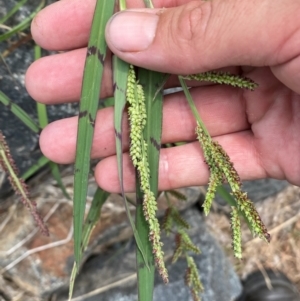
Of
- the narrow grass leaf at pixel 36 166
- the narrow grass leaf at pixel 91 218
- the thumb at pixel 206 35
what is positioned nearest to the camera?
the thumb at pixel 206 35

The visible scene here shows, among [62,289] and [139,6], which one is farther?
[62,289]

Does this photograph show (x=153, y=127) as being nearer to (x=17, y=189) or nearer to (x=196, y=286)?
(x=17, y=189)

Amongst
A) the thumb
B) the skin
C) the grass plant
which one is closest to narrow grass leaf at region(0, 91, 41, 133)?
the skin

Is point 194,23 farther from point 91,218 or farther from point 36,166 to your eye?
point 36,166

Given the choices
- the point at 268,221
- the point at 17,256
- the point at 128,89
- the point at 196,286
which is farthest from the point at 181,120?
the point at 268,221

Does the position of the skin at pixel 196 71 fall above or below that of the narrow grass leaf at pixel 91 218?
above

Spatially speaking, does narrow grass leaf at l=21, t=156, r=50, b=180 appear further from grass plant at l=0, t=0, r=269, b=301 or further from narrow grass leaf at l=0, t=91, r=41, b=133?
grass plant at l=0, t=0, r=269, b=301

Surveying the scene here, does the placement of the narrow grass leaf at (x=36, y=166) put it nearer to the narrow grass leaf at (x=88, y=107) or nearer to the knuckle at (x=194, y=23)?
the narrow grass leaf at (x=88, y=107)

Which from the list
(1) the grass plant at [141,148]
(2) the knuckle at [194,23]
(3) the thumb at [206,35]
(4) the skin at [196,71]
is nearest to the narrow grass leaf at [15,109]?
(4) the skin at [196,71]
